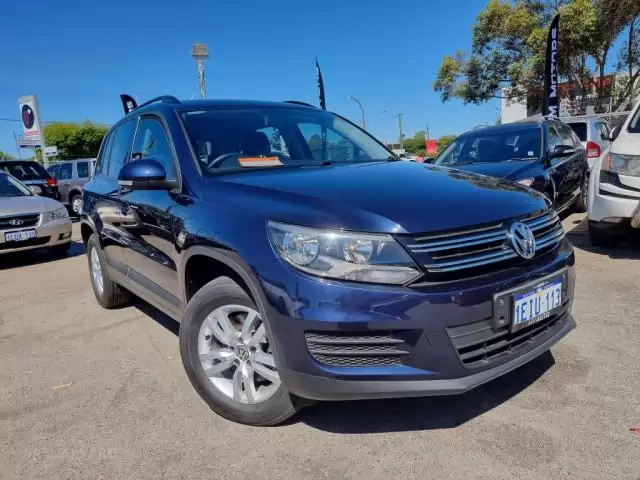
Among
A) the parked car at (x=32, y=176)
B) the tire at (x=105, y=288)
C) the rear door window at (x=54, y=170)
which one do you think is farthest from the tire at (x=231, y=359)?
the rear door window at (x=54, y=170)

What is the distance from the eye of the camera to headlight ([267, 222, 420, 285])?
1.97 meters

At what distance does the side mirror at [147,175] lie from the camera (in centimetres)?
282

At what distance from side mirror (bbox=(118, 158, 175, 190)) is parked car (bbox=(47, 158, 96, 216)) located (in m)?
12.8

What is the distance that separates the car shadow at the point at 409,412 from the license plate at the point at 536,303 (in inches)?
21.8

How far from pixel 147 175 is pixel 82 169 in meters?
13.5

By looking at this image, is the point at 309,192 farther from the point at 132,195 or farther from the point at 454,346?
the point at 132,195

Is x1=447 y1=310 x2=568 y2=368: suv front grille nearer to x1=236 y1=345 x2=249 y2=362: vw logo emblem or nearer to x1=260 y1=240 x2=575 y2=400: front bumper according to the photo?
x1=260 y1=240 x2=575 y2=400: front bumper

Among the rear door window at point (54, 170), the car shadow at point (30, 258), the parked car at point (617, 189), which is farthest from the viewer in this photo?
the rear door window at point (54, 170)

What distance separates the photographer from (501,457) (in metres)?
2.12

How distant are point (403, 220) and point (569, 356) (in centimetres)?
174

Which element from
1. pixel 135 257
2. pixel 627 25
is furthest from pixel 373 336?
pixel 627 25

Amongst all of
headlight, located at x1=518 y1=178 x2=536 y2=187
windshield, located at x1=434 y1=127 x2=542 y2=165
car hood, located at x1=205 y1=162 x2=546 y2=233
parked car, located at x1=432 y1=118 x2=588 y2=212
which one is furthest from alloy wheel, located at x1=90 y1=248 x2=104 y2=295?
headlight, located at x1=518 y1=178 x2=536 y2=187

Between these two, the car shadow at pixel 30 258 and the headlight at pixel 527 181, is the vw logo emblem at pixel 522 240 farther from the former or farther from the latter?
the car shadow at pixel 30 258

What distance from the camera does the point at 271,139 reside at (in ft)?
10.7
